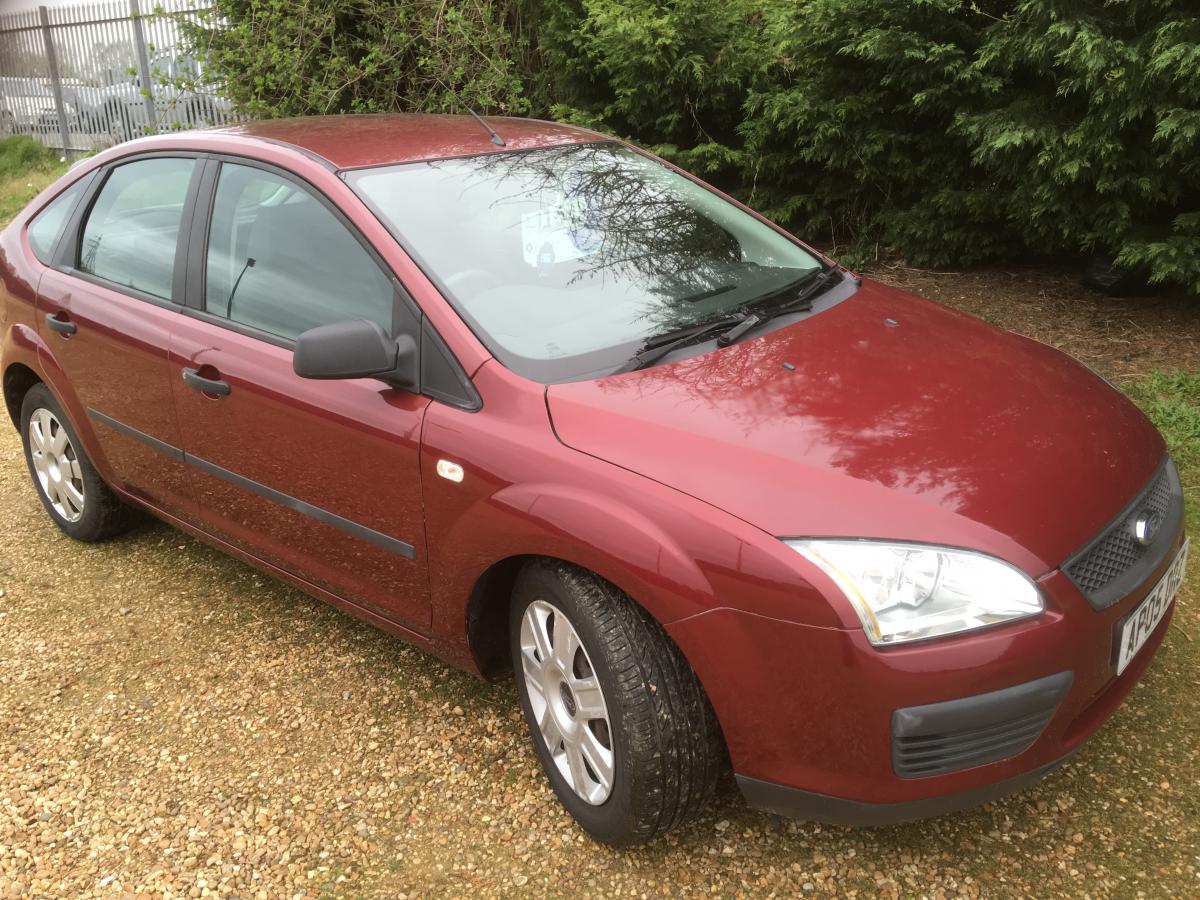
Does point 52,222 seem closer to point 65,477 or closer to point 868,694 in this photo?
point 65,477

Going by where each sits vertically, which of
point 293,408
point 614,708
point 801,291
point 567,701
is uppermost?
point 801,291

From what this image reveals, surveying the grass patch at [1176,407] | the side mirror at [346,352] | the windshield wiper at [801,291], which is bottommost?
the grass patch at [1176,407]

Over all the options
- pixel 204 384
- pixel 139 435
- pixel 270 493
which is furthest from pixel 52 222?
pixel 270 493

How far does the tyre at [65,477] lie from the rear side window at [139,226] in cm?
69

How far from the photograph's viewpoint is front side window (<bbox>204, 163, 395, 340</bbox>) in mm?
2811

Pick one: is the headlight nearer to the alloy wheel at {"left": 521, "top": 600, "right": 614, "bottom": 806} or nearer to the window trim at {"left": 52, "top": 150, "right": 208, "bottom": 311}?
the alloy wheel at {"left": 521, "top": 600, "right": 614, "bottom": 806}

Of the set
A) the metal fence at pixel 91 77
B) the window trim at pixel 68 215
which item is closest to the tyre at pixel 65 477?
the window trim at pixel 68 215

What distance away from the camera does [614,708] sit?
2.25 meters

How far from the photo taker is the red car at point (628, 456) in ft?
6.63

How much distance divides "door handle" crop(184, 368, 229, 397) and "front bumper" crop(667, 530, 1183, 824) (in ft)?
5.54

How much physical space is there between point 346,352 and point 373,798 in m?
1.18

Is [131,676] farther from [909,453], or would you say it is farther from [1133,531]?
[1133,531]

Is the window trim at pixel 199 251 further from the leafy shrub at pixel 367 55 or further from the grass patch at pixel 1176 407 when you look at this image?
the leafy shrub at pixel 367 55

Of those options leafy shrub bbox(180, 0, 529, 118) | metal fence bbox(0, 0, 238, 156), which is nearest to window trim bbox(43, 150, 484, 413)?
leafy shrub bbox(180, 0, 529, 118)
